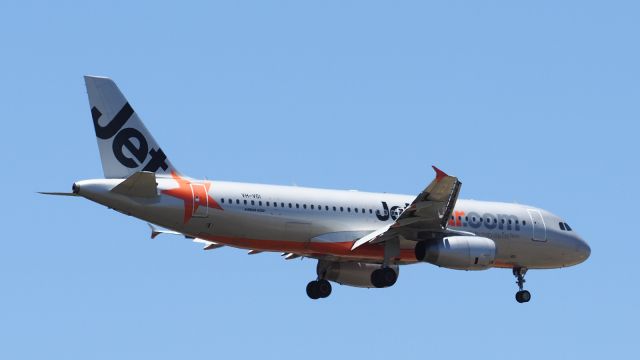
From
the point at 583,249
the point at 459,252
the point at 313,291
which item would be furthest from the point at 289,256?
the point at 583,249

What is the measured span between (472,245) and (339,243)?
4.41 m

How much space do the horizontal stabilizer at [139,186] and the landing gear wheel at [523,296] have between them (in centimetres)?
1508

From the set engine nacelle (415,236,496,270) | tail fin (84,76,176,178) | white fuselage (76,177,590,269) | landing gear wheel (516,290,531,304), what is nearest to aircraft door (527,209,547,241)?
white fuselage (76,177,590,269)

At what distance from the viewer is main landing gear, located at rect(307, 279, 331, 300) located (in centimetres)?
4962

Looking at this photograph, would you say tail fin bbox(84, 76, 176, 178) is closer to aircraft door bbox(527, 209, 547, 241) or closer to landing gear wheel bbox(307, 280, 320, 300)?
landing gear wheel bbox(307, 280, 320, 300)

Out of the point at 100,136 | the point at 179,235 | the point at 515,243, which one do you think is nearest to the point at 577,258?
the point at 515,243

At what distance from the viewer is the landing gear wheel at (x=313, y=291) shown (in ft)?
163

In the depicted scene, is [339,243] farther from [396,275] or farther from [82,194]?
[82,194]

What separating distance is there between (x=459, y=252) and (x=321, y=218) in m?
4.68

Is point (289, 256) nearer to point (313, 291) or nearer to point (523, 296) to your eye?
point (313, 291)

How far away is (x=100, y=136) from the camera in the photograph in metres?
43.3

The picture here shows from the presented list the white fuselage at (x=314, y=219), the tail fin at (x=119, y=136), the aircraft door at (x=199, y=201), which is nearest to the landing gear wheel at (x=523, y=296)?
the white fuselage at (x=314, y=219)

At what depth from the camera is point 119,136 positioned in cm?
4356

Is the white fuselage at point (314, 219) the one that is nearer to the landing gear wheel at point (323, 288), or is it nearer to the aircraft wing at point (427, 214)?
the aircraft wing at point (427, 214)
